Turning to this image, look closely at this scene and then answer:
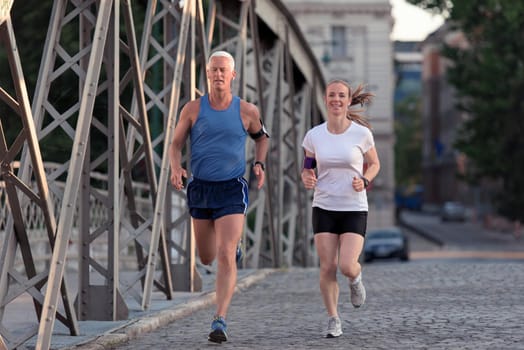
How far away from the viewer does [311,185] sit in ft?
32.5

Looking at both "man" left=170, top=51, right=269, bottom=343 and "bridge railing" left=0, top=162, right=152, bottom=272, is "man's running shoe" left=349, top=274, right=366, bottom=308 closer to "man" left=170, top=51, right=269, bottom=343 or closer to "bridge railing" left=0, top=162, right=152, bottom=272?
"man" left=170, top=51, right=269, bottom=343

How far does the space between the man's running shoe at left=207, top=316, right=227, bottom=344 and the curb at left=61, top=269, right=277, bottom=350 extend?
66 centimetres

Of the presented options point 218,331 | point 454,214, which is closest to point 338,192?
point 218,331

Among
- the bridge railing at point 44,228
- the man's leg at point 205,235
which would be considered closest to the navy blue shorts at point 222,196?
the man's leg at point 205,235

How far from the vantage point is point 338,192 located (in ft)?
32.4

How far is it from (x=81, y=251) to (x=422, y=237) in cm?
7123

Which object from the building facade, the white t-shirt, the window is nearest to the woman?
the white t-shirt

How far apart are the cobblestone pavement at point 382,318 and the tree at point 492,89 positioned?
117ft

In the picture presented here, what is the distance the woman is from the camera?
9.87m

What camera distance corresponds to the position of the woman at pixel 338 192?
9867mm

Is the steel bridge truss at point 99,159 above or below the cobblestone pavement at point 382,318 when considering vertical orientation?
above

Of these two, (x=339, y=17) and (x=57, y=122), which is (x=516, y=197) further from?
(x=57, y=122)

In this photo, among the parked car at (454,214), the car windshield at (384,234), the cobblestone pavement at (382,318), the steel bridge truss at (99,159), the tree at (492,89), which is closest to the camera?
the steel bridge truss at (99,159)

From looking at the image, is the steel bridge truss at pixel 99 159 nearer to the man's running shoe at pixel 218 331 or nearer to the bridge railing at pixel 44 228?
the man's running shoe at pixel 218 331
